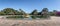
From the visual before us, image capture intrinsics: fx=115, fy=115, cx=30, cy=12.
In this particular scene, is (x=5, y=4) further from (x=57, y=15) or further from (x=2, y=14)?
(x=57, y=15)

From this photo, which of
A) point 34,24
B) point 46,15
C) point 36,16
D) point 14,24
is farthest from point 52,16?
point 14,24

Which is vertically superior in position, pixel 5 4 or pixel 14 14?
pixel 5 4

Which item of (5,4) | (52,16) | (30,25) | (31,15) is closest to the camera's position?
(30,25)

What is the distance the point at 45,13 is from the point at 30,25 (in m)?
1.81

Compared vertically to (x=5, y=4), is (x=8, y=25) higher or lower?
lower

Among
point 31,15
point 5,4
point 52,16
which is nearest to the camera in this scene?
point 5,4

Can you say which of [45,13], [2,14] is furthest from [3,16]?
[45,13]

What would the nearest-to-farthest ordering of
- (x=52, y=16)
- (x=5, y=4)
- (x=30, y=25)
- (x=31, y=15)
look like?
(x=30, y=25) < (x=5, y=4) < (x=52, y=16) < (x=31, y=15)

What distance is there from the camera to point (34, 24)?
4.14 m

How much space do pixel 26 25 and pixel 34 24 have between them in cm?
31

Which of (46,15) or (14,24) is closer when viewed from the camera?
(14,24)

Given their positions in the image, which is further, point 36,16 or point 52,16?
point 36,16

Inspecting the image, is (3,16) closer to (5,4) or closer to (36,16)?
(5,4)

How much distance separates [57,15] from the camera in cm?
570
